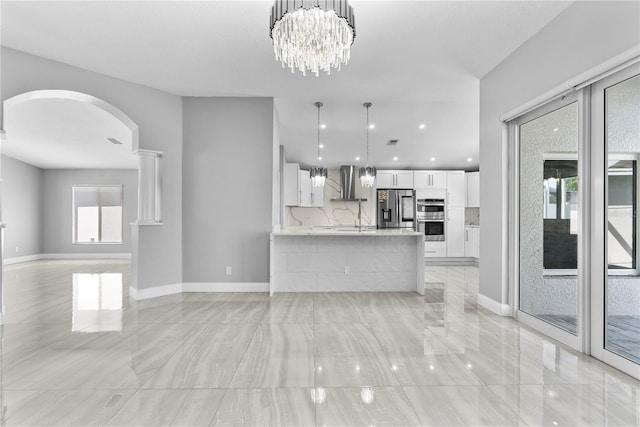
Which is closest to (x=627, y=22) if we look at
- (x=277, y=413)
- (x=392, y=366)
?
(x=392, y=366)

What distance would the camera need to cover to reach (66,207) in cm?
871

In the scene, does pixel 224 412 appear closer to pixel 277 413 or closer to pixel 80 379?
pixel 277 413

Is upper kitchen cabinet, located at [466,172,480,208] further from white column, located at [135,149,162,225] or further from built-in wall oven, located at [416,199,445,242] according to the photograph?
white column, located at [135,149,162,225]

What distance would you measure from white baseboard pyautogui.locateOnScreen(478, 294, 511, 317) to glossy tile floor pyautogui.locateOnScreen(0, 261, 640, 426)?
12 centimetres

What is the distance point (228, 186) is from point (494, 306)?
3.60 meters

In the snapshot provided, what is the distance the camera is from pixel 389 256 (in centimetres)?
471

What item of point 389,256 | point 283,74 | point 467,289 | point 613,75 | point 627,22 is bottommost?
point 467,289

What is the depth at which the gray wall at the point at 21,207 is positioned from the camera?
7.66 metres

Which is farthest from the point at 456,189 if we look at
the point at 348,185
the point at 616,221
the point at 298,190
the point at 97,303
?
the point at 97,303

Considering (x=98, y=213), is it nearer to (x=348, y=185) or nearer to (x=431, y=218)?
(x=348, y=185)

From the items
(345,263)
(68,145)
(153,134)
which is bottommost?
(345,263)

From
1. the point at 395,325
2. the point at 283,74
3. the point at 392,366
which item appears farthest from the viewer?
the point at 283,74

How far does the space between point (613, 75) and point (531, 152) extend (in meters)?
1.00

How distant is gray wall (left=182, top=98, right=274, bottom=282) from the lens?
4578mm
